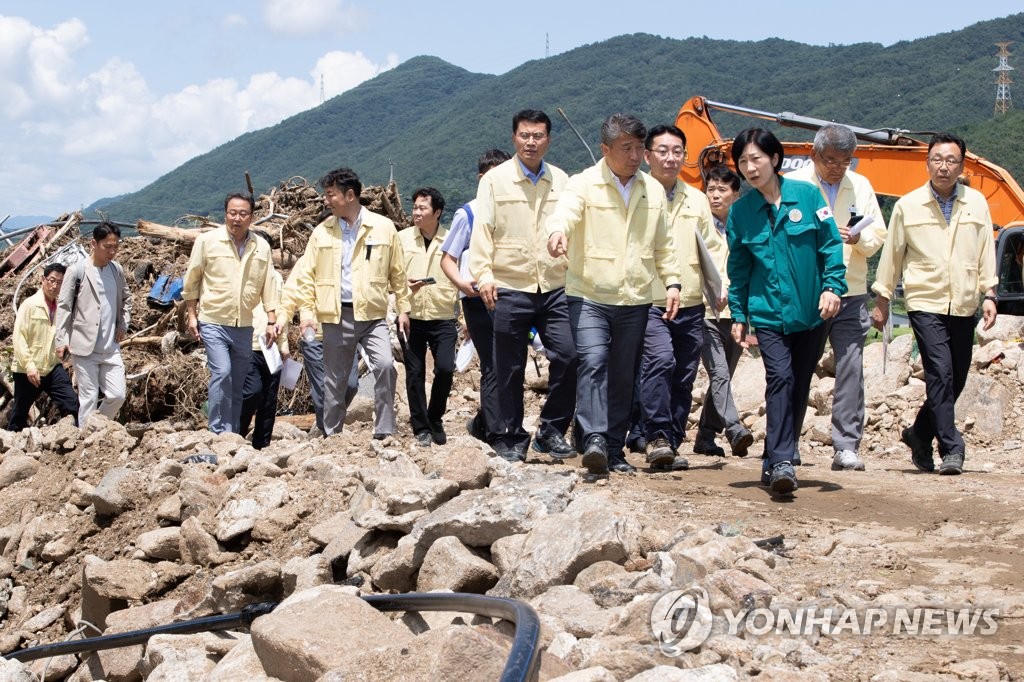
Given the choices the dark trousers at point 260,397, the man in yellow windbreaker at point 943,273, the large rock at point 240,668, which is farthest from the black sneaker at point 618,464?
the dark trousers at point 260,397

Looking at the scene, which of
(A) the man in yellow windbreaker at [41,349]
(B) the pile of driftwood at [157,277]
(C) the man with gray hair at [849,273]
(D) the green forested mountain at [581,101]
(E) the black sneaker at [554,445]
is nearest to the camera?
(C) the man with gray hair at [849,273]

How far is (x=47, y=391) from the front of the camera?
10.9 meters

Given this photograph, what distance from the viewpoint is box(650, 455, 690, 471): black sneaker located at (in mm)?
6938

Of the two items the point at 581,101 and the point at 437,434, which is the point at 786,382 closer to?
the point at 437,434

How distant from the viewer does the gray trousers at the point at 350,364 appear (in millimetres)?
8219

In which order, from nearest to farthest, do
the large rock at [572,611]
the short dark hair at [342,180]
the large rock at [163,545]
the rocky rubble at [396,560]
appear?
the rocky rubble at [396,560], the large rock at [572,611], the large rock at [163,545], the short dark hair at [342,180]

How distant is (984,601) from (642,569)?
122 cm

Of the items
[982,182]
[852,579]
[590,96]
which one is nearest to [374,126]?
[590,96]

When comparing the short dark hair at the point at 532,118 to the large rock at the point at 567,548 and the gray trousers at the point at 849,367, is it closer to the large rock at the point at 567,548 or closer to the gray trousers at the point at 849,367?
the gray trousers at the point at 849,367

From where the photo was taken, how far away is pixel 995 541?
5.01 metres

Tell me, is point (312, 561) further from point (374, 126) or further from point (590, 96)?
point (374, 126)

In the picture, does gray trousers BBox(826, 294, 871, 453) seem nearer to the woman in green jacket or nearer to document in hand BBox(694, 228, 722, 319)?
document in hand BBox(694, 228, 722, 319)

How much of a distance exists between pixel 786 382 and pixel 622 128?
5.22ft

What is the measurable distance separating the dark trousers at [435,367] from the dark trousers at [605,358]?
7.69 ft
